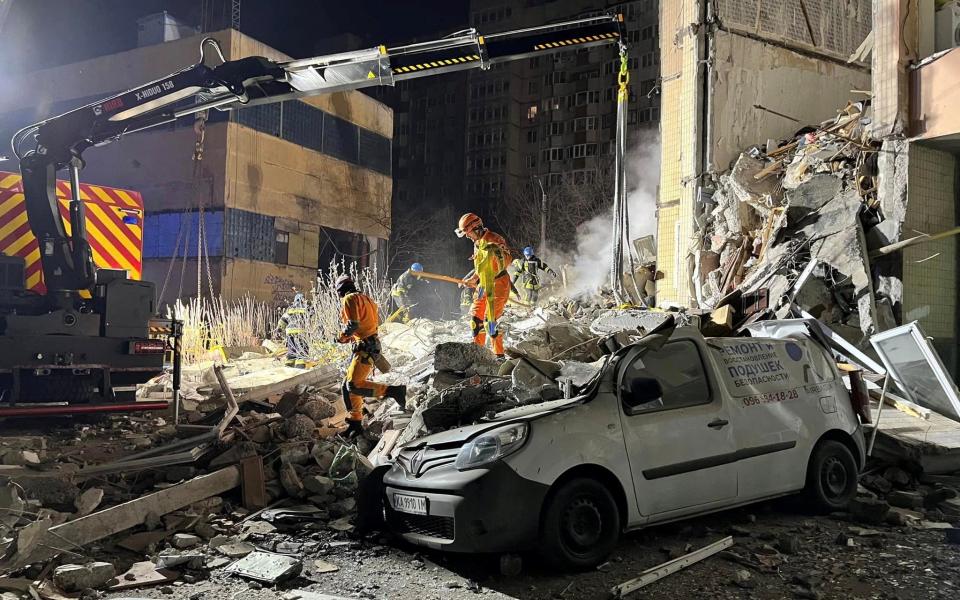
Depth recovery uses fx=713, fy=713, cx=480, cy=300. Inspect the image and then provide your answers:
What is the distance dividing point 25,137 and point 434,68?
522 centimetres

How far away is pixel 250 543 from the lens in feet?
17.4

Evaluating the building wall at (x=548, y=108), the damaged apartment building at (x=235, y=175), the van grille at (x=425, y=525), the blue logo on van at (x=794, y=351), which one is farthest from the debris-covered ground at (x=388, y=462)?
the building wall at (x=548, y=108)

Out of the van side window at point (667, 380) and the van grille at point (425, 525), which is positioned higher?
the van side window at point (667, 380)

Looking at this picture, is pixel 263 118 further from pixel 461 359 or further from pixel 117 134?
pixel 461 359

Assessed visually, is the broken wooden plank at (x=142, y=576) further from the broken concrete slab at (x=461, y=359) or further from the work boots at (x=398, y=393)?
the broken concrete slab at (x=461, y=359)

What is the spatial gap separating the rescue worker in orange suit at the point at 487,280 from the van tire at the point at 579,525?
5396mm

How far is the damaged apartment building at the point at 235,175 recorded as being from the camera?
19.2 metres

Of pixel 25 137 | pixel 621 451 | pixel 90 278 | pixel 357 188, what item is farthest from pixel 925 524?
pixel 357 188

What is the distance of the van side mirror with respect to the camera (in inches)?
196

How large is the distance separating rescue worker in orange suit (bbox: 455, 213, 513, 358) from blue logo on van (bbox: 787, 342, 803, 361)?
15.0 feet

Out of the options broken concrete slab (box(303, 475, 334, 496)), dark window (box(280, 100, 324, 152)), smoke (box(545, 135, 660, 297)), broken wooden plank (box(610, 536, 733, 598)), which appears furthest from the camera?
smoke (box(545, 135, 660, 297))

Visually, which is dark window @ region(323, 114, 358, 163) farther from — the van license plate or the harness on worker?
the van license plate

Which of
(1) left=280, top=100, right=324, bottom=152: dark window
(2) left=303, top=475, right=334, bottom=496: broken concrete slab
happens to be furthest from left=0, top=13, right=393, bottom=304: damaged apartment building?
(2) left=303, top=475, right=334, bottom=496: broken concrete slab

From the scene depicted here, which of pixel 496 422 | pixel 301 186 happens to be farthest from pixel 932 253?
pixel 301 186
